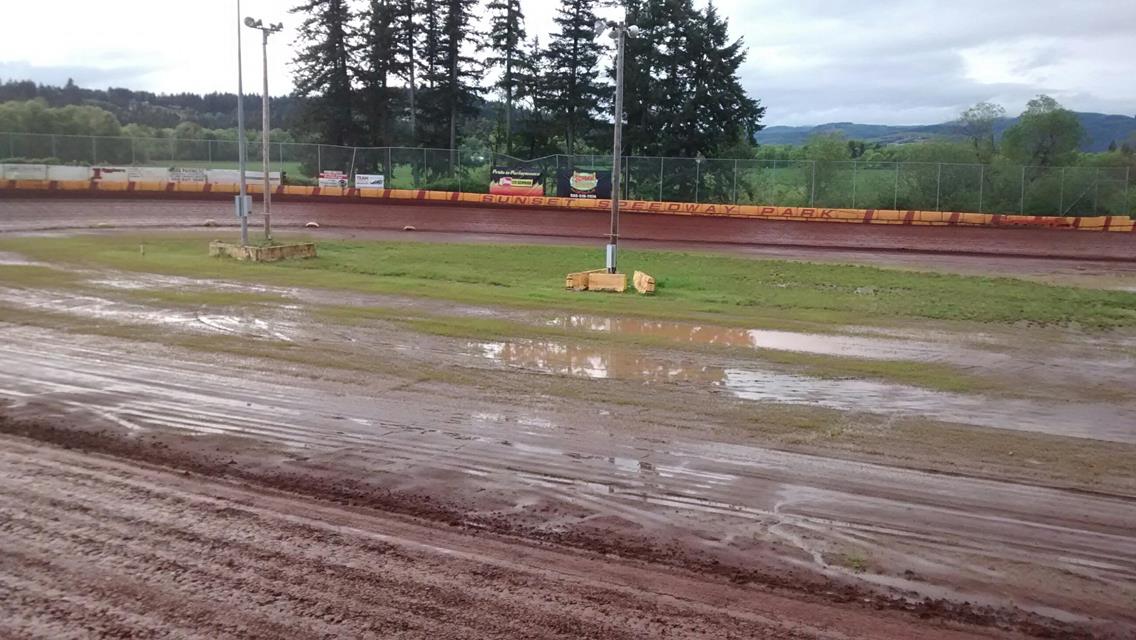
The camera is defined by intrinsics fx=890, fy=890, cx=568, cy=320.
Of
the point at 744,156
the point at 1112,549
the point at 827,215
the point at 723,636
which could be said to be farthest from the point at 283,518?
the point at 744,156

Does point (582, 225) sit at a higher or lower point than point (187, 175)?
lower

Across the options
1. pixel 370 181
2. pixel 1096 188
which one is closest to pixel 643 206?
pixel 370 181

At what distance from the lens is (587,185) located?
48.2 metres

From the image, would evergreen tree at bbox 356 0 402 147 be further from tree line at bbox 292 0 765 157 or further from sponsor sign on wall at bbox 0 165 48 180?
sponsor sign on wall at bbox 0 165 48 180

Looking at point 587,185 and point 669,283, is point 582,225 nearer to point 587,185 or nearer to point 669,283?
point 587,185

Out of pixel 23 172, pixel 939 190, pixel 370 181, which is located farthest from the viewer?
pixel 370 181

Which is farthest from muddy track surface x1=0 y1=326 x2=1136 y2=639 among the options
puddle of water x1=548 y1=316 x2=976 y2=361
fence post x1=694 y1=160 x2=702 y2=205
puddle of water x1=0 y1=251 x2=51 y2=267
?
fence post x1=694 y1=160 x2=702 y2=205

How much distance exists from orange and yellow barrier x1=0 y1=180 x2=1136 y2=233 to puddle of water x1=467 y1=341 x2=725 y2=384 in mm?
30149

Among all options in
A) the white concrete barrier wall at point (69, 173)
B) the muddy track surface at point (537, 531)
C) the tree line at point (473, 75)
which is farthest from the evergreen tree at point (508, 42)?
the muddy track surface at point (537, 531)

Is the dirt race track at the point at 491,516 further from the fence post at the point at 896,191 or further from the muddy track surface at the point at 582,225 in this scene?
the fence post at the point at 896,191

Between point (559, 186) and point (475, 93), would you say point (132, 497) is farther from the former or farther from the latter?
point (475, 93)

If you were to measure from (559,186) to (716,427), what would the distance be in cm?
4034

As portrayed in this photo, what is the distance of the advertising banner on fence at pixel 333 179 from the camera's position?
168ft

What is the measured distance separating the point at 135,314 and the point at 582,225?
2978 cm
